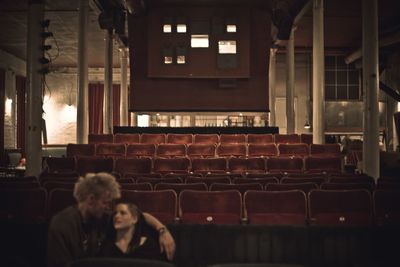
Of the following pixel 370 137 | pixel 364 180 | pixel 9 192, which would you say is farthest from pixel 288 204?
pixel 370 137

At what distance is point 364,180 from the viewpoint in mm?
6758

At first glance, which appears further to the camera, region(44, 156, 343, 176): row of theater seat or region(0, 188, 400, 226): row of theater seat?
region(44, 156, 343, 176): row of theater seat

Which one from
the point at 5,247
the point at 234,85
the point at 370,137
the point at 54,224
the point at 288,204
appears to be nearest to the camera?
the point at 54,224

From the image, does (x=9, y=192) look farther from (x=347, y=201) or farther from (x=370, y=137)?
(x=370, y=137)

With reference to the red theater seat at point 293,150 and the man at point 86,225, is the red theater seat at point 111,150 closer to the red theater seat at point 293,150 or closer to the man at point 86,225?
the red theater seat at point 293,150

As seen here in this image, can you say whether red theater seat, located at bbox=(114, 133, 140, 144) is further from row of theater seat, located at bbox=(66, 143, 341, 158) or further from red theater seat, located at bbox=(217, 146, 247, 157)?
red theater seat, located at bbox=(217, 146, 247, 157)

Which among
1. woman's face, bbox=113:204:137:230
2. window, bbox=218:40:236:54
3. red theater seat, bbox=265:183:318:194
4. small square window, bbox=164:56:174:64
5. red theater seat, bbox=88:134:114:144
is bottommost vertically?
red theater seat, bbox=265:183:318:194

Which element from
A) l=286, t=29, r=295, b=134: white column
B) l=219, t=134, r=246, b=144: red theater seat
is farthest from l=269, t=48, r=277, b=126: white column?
l=219, t=134, r=246, b=144: red theater seat

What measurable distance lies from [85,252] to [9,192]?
8.57 feet

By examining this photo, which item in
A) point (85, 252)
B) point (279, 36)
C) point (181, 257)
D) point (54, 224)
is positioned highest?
point (279, 36)

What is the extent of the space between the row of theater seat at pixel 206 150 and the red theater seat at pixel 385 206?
6243mm

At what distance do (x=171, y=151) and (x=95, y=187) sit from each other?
842 cm

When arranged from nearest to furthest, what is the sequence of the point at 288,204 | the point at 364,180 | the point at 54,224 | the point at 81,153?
the point at 54,224 < the point at 288,204 < the point at 364,180 < the point at 81,153

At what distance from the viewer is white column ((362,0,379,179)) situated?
33.6 feet
